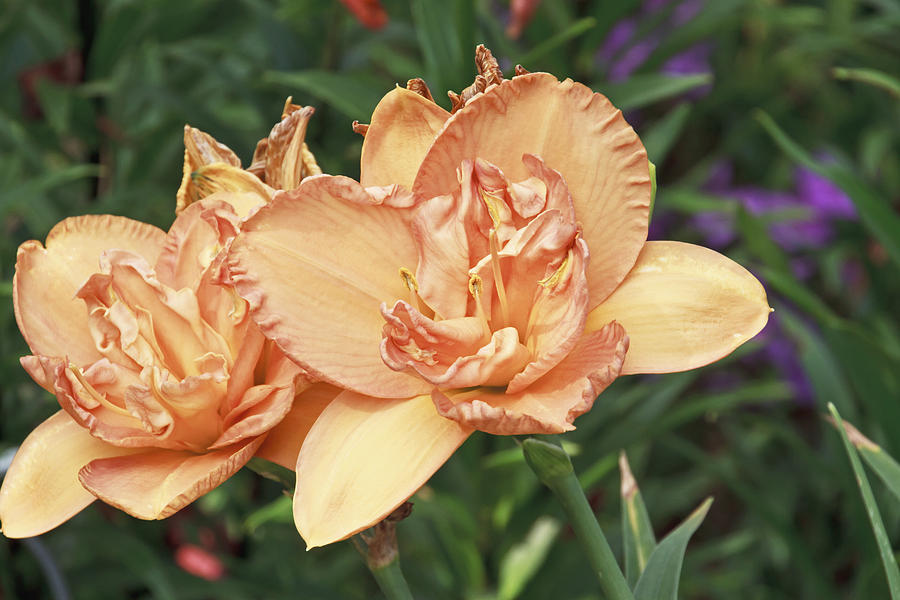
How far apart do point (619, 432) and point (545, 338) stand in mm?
667

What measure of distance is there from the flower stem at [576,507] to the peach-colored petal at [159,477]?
13 centimetres

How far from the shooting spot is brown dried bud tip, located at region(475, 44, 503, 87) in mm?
450

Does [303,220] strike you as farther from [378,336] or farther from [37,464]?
[37,464]

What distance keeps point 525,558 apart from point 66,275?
707mm

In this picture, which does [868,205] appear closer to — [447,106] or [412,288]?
[447,106]

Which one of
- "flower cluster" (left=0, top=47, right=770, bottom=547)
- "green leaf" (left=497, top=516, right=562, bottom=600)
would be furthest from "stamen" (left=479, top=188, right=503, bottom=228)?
"green leaf" (left=497, top=516, right=562, bottom=600)

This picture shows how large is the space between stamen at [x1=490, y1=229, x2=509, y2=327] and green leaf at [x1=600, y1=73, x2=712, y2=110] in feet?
1.85

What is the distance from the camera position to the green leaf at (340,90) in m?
0.89

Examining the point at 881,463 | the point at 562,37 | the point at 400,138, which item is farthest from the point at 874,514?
the point at 562,37

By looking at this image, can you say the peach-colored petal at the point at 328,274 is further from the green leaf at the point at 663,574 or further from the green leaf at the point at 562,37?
the green leaf at the point at 562,37

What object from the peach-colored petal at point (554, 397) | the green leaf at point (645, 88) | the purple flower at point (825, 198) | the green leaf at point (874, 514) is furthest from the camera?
the purple flower at point (825, 198)

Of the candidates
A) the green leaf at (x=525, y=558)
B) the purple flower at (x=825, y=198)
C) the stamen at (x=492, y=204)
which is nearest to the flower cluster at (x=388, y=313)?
the stamen at (x=492, y=204)

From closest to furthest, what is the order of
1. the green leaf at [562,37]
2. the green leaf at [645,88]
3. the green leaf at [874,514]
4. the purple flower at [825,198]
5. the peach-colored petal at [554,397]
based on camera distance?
1. the peach-colored petal at [554,397]
2. the green leaf at [874,514]
3. the green leaf at [562,37]
4. the green leaf at [645,88]
5. the purple flower at [825,198]

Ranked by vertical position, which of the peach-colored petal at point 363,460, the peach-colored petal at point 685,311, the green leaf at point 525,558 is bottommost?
the green leaf at point 525,558
